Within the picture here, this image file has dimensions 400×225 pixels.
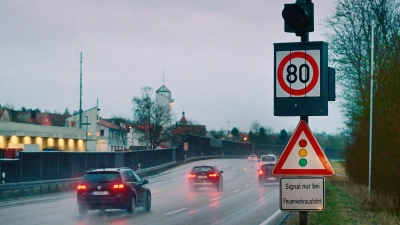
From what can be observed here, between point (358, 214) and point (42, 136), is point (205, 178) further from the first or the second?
point (42, 136)

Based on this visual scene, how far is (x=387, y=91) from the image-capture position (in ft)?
62.2

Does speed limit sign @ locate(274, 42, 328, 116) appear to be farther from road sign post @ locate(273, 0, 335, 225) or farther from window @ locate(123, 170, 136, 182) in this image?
window @ locate(123, 170, 136, 182)

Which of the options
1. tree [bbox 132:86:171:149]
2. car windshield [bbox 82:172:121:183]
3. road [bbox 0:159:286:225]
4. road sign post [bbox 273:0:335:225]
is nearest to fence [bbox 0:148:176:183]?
road [bbox 0:159:286:225]

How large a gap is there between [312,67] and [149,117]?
337ft

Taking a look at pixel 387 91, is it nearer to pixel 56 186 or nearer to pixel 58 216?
pixel 58 216

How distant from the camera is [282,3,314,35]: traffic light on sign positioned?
813 centimetres

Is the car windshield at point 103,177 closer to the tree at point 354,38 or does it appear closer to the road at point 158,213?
the road at point 158,213

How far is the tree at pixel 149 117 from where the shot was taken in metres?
110

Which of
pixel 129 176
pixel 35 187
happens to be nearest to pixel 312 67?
pixel 129 176

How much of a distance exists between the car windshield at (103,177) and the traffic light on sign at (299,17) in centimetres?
1527

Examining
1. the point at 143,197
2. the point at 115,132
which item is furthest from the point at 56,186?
the point at 115,132

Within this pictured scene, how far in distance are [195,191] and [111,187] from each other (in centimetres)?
1694

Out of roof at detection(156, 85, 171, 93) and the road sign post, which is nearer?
the road sign post

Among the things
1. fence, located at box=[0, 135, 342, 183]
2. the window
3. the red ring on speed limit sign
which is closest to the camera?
the red ring on speed limit sign
